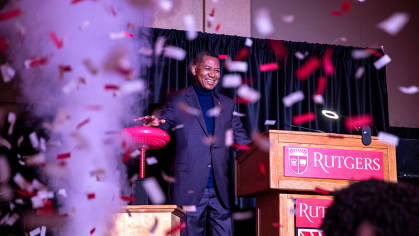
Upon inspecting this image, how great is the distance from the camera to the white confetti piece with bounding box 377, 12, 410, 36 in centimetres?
529

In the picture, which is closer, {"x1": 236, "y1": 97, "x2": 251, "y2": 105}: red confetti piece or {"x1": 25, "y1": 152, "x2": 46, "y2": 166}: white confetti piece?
{"x1": 25, "y1": 152, "x2": 46, "y2": 166}: white confetti piece

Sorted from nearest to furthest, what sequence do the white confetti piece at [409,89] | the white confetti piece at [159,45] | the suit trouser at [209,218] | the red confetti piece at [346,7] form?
the suit trouser at [209,218] < the white confetti piece at [159,45] < the red confetti piece at [346,7] < the white confetti piece at [409,89]

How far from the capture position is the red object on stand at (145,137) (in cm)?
248

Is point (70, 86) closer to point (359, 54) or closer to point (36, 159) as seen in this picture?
point (36, 159)

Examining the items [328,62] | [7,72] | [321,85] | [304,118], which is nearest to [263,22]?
[328,62]

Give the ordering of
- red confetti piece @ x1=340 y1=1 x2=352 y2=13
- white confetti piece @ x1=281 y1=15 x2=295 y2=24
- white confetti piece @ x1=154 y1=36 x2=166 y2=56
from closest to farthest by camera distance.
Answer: white confetti piece @ x1=154 y1=36 x2=166 y2=56 < white confetti piece @ x1=281 y1=15 x2=295 y2=24 < red confetti piece @ x1=340 y1=1 x2=352 y2=13

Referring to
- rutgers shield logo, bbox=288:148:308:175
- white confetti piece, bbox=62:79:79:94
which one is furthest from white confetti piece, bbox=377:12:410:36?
white confetti piece, bbox=62:79:79:94

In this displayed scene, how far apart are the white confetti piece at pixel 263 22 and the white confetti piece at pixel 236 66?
2.07ft

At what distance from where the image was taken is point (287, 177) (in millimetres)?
2090

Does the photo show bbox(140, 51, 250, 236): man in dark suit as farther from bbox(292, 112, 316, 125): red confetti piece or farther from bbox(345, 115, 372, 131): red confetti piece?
bbox(345, 115, 372, 131): red confetti piece

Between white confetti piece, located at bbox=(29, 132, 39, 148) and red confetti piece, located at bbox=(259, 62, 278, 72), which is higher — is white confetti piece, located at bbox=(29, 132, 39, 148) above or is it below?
below

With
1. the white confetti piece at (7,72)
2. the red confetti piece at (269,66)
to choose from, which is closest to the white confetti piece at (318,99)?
the red confetti piece at (269,66)

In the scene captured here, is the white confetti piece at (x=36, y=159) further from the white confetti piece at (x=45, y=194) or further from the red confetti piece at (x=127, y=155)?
the red confetti piece at (x=127, y=155)

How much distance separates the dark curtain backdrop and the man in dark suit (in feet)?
3.11
